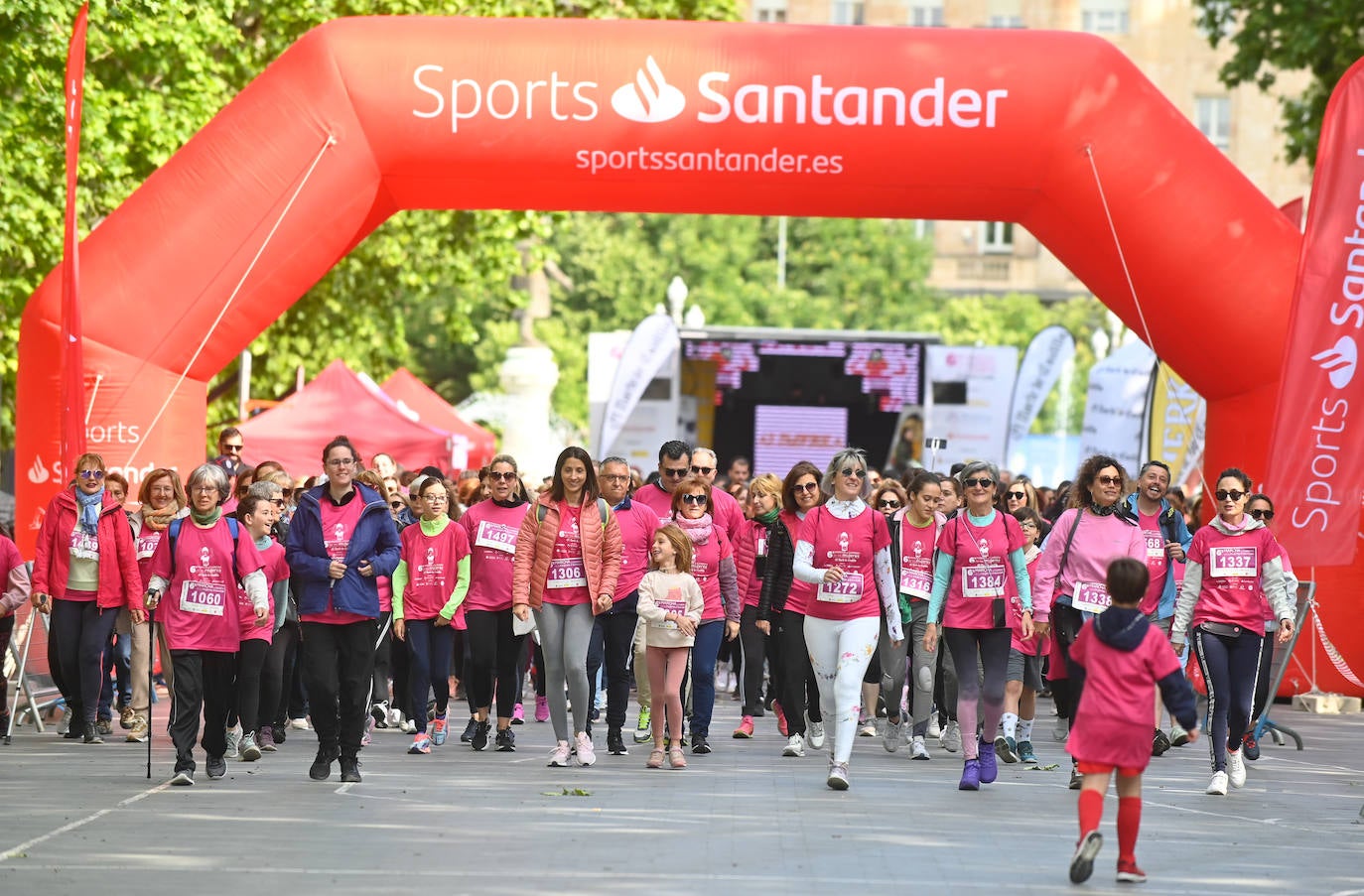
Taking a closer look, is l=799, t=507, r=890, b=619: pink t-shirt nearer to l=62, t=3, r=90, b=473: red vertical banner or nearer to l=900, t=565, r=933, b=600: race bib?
l=900, t=565, r=933, b=600: race bib

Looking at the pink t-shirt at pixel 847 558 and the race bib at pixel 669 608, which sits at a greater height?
the pink t-shirt at pixel 847 558

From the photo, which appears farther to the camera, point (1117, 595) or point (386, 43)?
point (386, 43)

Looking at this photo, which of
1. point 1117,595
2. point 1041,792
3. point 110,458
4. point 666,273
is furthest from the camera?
point 666,273

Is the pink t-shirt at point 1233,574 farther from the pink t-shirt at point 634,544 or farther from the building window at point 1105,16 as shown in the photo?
the building window at point 1105,16

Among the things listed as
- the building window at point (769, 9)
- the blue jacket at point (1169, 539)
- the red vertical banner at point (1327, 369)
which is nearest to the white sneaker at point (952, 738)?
the blue jacket at point (1169, 539)

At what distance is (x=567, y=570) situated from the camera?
1187 cm

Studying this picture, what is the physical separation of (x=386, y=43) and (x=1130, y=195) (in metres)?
5.42

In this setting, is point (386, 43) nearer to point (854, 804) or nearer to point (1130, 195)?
point (1130, 195)

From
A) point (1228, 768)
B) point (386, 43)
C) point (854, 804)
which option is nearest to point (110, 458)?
point (386, 43)

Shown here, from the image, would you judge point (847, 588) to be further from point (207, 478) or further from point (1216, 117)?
point (1216, 117)

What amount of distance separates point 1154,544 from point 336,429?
12.9 meters

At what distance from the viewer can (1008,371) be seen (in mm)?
25609

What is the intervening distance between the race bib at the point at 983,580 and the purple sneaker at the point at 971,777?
873mm

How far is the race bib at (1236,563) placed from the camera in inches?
445
